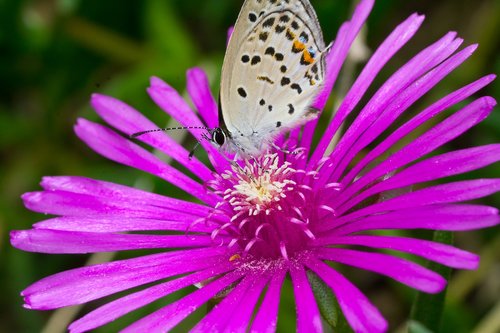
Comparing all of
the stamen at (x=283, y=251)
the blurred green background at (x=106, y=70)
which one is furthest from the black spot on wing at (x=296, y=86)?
the blurred green background at (x=106, y=70)

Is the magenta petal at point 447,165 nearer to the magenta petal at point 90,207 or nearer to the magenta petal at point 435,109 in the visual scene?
the magenta petal at point 435,109

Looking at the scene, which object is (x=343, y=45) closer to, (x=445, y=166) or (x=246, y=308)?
(x=445, y=166)

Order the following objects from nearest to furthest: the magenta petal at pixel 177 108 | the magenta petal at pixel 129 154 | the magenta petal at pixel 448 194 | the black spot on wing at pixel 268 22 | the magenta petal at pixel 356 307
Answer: the magenta petal at pixel 356 307
the magenta petal at pixel 448 194
the black spot on wing at pixel 268 22
the magenta petal at pixel 129 154
the magenta petal at pixel 177 108

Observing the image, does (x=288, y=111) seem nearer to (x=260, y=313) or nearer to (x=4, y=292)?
(x=260, y=313)

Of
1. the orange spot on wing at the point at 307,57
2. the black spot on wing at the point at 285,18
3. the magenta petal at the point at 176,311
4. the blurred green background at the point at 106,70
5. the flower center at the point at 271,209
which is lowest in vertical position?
the magenta petal at the point at 176,311

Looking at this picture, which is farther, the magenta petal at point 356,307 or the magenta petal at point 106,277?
the magenta petal at point 106,277

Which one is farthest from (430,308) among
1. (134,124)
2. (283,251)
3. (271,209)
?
(134,124)

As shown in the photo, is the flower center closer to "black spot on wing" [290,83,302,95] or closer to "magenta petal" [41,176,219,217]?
"magenta petal" [41,176,219,217]
